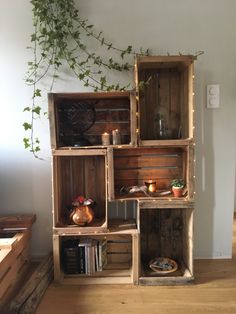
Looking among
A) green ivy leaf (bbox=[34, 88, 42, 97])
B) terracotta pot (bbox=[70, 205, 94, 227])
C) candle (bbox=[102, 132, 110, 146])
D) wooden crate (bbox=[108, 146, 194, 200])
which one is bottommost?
terracotta pot (bbox=[70, 205, 94, 227])

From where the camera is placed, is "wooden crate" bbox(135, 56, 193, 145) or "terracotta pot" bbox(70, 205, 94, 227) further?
"wooden crate" bbox(135, 56, 193, 145)

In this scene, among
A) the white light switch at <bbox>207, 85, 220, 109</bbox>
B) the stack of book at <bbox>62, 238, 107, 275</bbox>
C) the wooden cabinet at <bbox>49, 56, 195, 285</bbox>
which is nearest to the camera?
the wooden cabinet at <bbox>49, 56, 195, 285</bbox>

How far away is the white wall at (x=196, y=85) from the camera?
2.02 meters

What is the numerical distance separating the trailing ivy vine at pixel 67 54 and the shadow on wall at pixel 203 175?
526 mm

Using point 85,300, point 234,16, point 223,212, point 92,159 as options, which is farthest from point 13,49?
point 223,212

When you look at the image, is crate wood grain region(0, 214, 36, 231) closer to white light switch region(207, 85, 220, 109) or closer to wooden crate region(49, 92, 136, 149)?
wooden crate region(49, 92, 136, 149)

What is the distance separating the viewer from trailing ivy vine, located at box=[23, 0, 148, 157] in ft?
6.47

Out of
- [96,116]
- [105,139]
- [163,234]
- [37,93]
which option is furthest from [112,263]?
[37,93]

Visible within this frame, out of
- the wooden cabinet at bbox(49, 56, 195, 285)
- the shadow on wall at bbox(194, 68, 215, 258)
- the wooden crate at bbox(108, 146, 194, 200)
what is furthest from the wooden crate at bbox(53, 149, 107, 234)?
the shadow on wall at bbox(194, 68, 215, 258)

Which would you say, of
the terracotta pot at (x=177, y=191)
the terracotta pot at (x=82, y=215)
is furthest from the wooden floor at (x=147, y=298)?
the terracotta pot at (x=177, y=191)

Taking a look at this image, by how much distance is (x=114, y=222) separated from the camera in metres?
2.06

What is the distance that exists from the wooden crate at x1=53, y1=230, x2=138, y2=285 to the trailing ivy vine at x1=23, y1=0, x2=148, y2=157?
75 cm

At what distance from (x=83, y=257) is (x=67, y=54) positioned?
1.39 m

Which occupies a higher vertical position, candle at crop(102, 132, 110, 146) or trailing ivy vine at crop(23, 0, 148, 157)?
trailing ivy vine at crop(23, 0, 148, 157)
